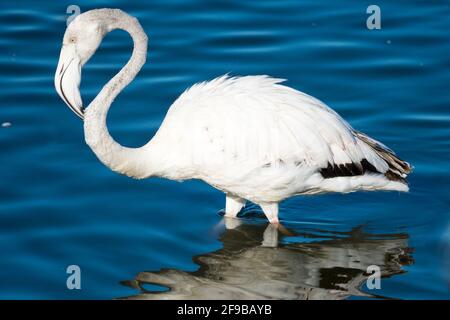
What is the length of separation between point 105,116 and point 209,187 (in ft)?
6.74

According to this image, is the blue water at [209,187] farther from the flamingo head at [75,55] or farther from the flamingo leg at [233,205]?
the flamingo head at [75,55]

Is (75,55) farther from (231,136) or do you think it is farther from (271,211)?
(271,211)

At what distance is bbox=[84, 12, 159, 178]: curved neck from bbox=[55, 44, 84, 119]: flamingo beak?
5.1 inches

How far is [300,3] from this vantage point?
13.8m

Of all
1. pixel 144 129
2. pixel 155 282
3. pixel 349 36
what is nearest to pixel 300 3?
pixel 349 36

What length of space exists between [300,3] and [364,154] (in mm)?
5536

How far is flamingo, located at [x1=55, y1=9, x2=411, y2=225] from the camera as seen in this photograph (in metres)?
7.99

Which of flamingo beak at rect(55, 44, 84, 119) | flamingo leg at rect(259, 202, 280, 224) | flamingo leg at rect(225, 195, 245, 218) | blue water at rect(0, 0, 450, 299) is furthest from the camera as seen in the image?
flamingo leg at rect(225, 195, 245, 218)

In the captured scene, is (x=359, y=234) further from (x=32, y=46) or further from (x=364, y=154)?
(x=32, y=46)

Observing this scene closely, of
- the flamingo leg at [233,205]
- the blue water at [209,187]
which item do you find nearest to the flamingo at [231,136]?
the flamingo leg at [233,205]

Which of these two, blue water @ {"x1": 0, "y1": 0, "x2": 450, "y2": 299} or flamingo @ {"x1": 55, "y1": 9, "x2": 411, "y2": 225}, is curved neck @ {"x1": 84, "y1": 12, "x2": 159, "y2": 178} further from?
blue water @ {"x1": 0, "y1": 0, "x2": 450, "y2": 299}

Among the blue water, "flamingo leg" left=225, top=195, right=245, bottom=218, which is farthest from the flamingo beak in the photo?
"flamingo leg" left=225, top=195, right=245, bottom=218

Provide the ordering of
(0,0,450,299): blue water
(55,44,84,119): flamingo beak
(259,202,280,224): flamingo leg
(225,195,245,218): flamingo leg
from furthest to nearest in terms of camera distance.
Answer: (225,195,245,218): flamingo leg < (259,202,280,224): flamingo leg < (0,0,450,299): blue water < (55,44,84,119): flamingo beak

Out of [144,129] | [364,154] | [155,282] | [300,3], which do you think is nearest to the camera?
[155,282]
